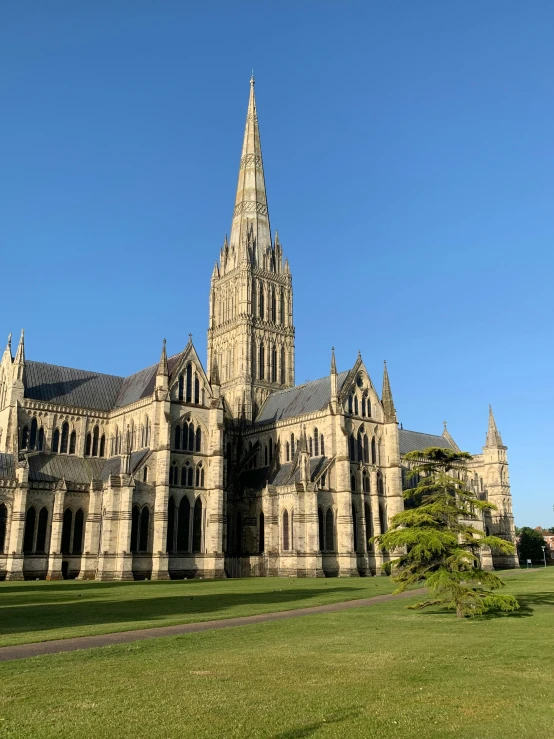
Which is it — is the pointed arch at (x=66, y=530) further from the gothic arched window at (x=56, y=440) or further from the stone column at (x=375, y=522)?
the stone column at (x=375, y=522)

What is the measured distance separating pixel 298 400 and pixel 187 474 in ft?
60.3

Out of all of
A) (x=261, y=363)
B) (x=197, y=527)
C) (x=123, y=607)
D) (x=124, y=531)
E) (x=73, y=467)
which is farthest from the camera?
(x=261, y=363)

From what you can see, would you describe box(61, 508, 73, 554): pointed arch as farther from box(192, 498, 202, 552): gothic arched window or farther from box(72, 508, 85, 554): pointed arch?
box(192, 498, 202, 552): gothic arched window

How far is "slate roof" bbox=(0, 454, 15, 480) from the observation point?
2596 inches

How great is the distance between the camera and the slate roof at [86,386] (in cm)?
7775

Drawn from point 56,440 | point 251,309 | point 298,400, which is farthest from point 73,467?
point 251,309

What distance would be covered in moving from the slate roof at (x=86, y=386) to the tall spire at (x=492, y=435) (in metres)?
61.0

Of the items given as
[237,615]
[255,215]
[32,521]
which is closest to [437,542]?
[237,615]

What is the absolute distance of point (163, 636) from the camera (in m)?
22.1

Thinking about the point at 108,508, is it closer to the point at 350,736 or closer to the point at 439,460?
the point at 439,460

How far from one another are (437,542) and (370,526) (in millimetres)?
48889

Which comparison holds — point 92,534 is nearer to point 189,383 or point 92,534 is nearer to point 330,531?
point 189,383

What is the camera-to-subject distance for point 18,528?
208 feet

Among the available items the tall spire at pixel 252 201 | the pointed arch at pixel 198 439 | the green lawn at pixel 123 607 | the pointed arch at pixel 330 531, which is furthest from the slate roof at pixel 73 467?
the tall spire at pixel 252 201
